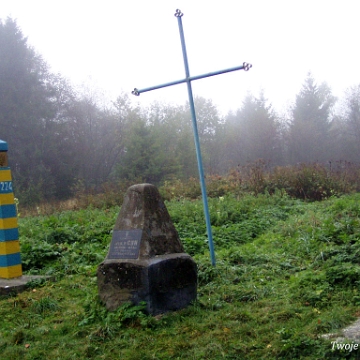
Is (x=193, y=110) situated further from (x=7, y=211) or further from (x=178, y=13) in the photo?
(x=7, y=211)

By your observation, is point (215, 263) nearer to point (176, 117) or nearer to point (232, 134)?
point (176, 117)

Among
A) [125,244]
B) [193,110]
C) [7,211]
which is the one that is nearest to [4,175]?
[7,211]

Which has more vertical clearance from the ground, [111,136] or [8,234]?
[111,136]

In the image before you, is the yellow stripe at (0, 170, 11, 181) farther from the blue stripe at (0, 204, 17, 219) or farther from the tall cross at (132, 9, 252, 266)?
the tall cross at (132, 9, 252, 266)

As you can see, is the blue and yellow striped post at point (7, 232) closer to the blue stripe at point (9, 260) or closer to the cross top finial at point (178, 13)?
the blue stripe at point (9, 260)

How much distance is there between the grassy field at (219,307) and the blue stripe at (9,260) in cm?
46

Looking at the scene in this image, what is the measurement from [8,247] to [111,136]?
2790cm

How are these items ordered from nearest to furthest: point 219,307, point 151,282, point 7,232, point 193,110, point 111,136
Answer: point 151,282 < point 219,307 < point 193,110 < point 7,232 < point 111,136

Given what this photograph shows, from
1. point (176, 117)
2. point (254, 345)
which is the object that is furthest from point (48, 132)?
point (254, 345)

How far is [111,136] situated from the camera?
110ft

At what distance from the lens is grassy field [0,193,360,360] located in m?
3.81

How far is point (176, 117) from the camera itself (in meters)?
34.0

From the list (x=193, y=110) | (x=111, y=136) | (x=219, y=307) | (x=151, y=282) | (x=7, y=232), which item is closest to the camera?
(x=151, y=282)

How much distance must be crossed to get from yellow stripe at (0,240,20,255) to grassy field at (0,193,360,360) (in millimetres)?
565
